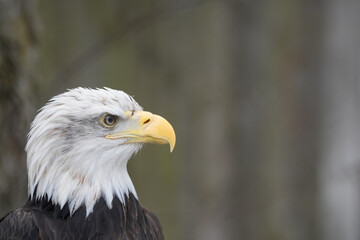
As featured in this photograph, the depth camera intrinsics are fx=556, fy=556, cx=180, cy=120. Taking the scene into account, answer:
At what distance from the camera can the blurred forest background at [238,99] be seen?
14.1 ft

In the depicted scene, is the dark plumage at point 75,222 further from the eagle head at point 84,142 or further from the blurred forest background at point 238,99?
the blurred forest background at point 238,99

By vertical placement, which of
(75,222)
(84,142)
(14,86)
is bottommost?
(75,222)

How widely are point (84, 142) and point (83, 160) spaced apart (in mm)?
83

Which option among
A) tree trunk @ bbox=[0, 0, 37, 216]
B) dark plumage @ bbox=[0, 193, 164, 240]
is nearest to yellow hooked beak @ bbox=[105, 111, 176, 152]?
dark plumage @ bbox=[0, 193, 164, 240]

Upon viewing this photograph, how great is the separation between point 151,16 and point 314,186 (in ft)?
8.09

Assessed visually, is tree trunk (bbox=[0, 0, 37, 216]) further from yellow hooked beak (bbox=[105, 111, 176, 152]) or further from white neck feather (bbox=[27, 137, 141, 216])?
yellow hooked beak (bbox=[105, 111, 176, 152])

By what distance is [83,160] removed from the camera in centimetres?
254

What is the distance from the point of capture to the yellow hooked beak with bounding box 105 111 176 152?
2.55 m

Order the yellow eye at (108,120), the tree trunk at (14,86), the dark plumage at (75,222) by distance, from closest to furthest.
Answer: the dark plumage at (75,222)
the yellow eye at (108,120)
the tree trunk at (14,86)

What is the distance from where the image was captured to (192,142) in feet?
15.8

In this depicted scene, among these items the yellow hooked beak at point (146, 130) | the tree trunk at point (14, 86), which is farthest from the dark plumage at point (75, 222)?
the tree trunk at point (14, 86)

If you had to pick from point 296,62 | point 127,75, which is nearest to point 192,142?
point 127,75

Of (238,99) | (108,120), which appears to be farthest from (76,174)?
(238,99)

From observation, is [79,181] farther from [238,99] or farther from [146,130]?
[238,99]
